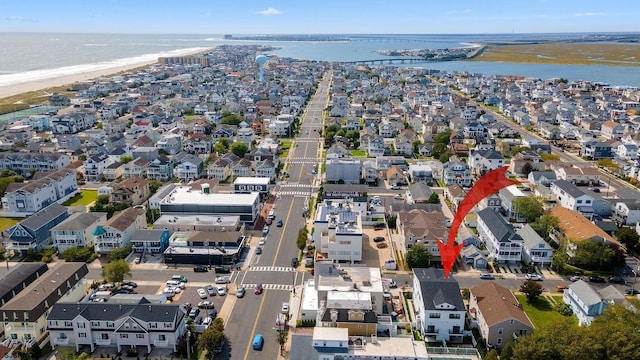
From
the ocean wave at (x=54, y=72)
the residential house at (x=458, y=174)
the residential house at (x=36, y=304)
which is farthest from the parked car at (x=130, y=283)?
the ocean wave at (x=54, y=72)

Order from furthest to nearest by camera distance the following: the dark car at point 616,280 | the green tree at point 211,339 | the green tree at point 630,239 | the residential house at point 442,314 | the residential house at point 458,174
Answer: the residential house at point 458,174 < the green tree at point 630,239 < the dark car at point 616,280 < the residential house at point 442,314 < the green tree at point 211,339

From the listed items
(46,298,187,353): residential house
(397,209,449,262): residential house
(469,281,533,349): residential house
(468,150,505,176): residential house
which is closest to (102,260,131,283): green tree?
(46,298,187,353): residential house

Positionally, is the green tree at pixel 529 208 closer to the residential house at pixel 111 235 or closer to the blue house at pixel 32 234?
the residential house at pixel 111 235

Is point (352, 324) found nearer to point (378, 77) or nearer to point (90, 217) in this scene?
point (90, 217)

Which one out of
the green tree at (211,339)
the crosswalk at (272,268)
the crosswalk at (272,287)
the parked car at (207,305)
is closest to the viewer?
the green tree at (211,339)

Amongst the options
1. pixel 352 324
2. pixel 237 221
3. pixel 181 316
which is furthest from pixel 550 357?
pixel 237 221

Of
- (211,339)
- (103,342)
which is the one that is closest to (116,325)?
(103,342)

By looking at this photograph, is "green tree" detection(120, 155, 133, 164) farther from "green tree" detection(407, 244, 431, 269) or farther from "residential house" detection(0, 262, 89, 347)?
"green tree" detection(407, 244, 431, 269)
